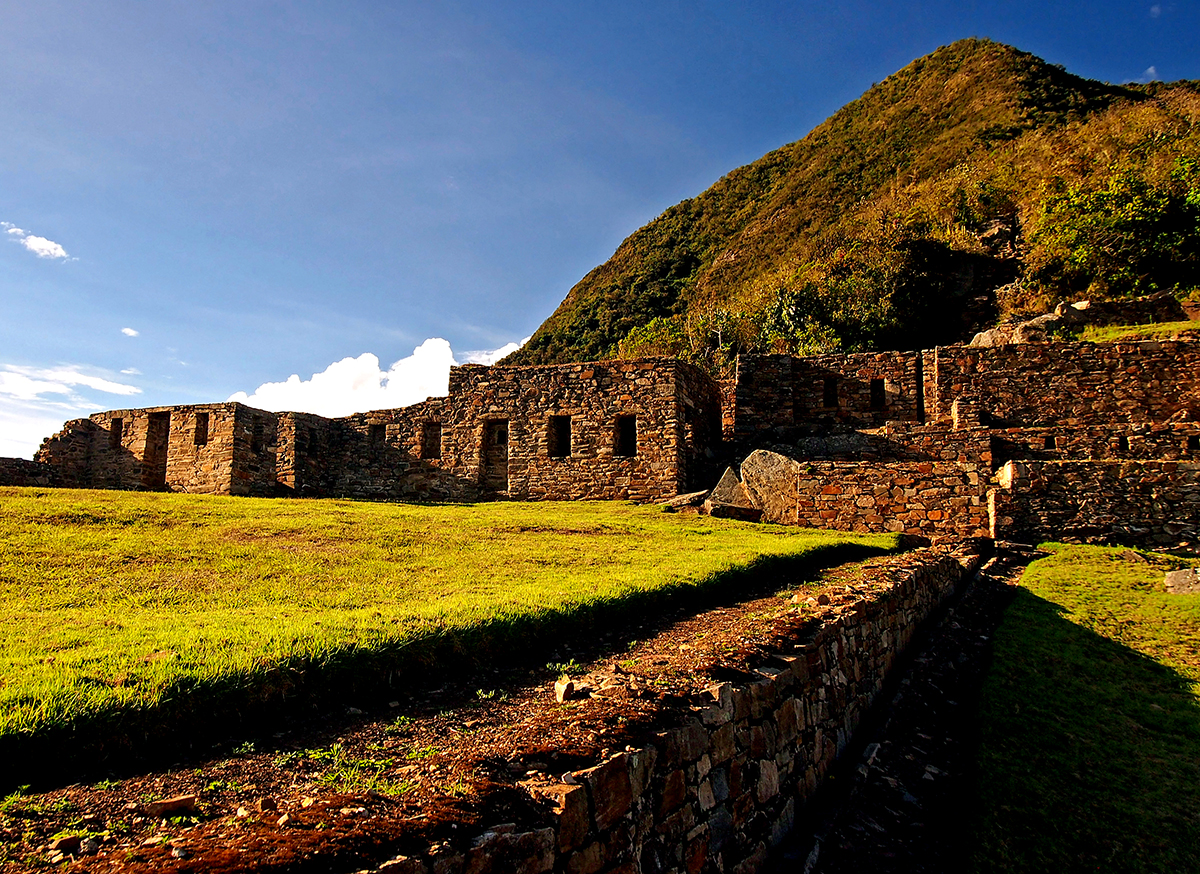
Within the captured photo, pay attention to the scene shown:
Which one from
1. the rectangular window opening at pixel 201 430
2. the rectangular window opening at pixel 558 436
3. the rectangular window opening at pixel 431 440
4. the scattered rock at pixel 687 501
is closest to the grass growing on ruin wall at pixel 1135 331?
the scattered rock at pixel 687 501

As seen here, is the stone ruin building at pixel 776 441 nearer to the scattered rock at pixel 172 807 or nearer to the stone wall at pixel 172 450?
the stone wall at pixel 172 450

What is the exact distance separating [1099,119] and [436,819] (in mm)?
56470

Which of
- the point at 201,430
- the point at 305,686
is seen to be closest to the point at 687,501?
the point at 305,686

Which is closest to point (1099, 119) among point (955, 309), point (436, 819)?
point (955, 309)

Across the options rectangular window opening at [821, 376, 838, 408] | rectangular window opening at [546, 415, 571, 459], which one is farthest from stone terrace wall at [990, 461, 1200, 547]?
rectangular window opening at [546, 415, 571, 459]

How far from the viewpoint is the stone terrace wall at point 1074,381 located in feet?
59.4

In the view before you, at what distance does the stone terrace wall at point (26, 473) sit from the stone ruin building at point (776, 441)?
0.22 feet

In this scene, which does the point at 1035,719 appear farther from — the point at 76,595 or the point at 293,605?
the point at 76,595

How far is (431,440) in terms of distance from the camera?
21812 mm

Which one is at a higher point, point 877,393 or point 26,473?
point 877,393

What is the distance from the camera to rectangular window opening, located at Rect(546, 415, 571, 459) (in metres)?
20.0

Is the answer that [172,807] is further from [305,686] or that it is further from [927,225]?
[927,225]

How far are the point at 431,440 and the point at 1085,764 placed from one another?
1914 centimetres

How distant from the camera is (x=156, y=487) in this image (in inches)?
835
